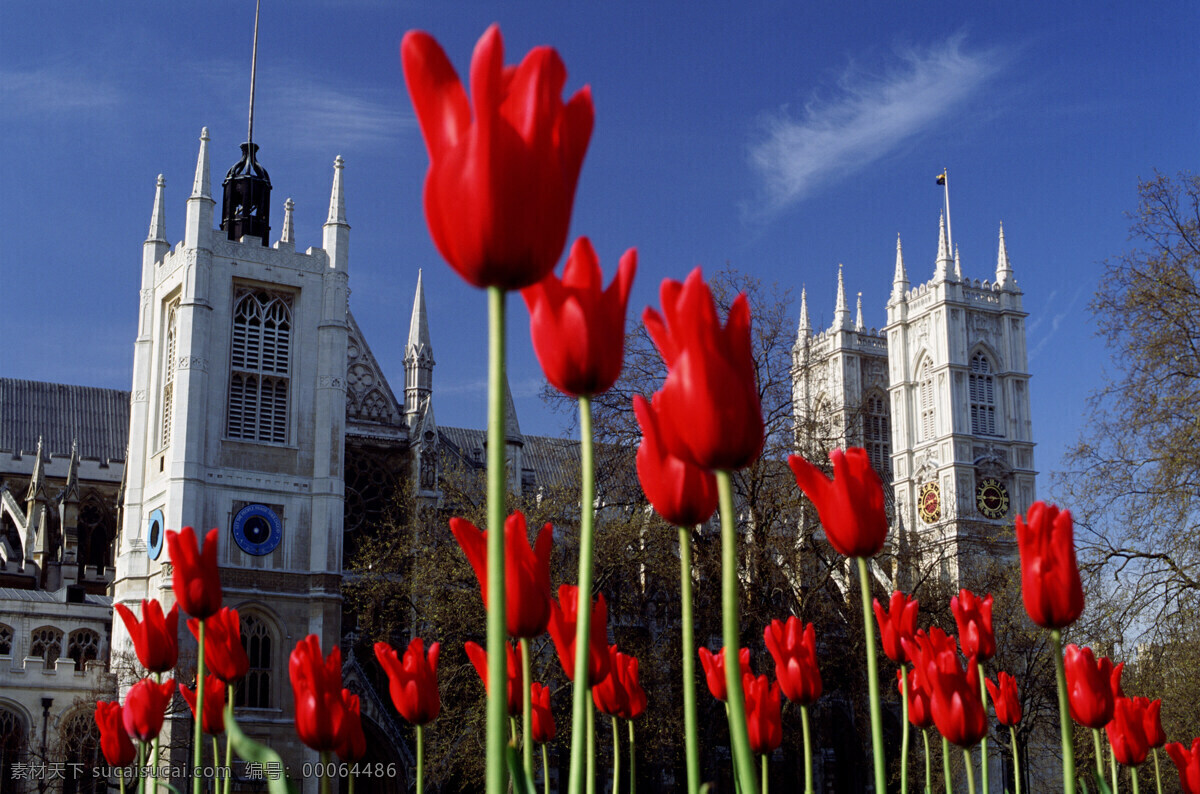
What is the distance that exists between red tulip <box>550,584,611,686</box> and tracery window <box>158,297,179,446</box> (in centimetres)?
3447

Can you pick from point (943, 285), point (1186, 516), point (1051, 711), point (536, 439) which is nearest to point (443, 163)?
point (1186, 516)

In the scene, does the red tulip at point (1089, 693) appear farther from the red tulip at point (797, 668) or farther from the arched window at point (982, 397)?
the arched window at point (982, 397)

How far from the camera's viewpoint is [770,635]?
4574 millimetres

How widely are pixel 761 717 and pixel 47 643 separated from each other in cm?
3847

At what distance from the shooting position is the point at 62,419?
172ft

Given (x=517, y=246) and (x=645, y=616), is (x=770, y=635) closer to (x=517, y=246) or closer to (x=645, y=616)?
(x=517, y=246)

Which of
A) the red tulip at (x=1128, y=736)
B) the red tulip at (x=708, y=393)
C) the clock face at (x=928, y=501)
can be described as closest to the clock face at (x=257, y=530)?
the red tulip at (x=1128, y=736)

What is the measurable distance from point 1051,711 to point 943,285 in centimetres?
4144

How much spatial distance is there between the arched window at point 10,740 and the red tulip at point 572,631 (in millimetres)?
33895

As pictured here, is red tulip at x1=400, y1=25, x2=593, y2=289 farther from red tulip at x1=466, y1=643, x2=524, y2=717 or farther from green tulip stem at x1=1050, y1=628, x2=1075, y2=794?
red tulip at x1=466, y1=643, x2=524, y2=717

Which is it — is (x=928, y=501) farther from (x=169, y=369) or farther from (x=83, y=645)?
(x=83, y=645)

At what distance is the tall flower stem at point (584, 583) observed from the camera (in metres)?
2.14

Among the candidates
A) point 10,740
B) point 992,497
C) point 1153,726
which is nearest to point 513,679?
point 1153,726

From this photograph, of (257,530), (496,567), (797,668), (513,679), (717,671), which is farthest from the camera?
(257,530)
